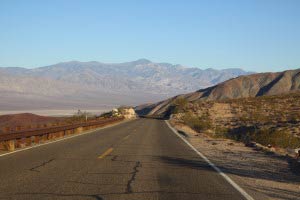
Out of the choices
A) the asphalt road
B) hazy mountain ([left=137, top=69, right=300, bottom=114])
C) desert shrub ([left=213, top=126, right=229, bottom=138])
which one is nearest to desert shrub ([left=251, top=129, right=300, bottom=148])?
desert shrub ([left=213, top=126, right=229, bottom=138])

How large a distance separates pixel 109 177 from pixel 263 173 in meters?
4.40

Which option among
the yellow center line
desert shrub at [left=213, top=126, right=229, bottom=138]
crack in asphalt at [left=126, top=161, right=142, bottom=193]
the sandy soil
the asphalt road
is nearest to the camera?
the asphalt road

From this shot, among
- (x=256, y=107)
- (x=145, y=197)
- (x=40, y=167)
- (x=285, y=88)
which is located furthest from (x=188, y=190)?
(x=285, y=88)

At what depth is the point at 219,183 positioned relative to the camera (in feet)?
36.7

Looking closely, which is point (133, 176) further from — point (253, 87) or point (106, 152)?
point (253, 87)

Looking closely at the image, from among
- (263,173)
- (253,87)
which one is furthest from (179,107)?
(263,173)

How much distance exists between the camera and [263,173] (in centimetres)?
1343

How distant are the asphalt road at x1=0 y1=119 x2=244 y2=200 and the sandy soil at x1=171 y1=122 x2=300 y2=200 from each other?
529 millimetres

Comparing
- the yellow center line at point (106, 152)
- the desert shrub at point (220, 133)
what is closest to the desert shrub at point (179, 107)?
the desert shrub at point (220, 133)

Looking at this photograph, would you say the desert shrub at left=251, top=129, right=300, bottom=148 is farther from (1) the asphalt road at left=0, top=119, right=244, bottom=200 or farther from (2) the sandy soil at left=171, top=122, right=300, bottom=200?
(1) the asphalt road at left=0, top=119, right=244, bottom=200

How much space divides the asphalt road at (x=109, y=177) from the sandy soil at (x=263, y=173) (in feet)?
1.74

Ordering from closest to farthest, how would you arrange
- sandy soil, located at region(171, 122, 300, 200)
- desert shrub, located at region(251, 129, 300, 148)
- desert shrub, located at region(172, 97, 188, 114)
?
sandy soil, located at region(171, 122, 300, 200) → desert shrub, located at region(251, 129, 300, 148) → desert shrub, located at region(172, 97, 188, 114)

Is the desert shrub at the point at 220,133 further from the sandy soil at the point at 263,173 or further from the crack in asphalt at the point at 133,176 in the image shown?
the crack in asphalt at the point at 133,176

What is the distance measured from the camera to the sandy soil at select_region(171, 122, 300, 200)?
34.0ft
